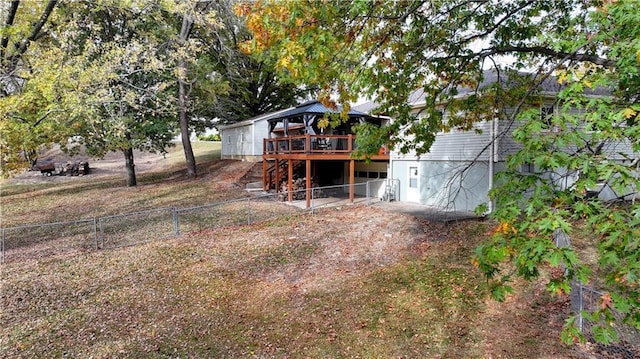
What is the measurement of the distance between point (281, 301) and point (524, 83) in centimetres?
698

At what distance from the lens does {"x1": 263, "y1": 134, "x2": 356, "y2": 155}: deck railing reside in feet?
53.2

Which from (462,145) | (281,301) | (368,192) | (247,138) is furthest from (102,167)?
(281,301)

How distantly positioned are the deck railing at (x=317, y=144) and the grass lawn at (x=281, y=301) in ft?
16.1

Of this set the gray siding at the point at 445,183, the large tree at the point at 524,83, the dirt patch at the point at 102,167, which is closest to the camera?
the large tree at the point at 524,83

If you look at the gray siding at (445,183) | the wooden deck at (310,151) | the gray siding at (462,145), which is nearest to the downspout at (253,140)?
the wooden deck at (310,151)

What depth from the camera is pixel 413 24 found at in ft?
22.2

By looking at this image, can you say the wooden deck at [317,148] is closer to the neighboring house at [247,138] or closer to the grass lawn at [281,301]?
the grass lawn at [281,301]

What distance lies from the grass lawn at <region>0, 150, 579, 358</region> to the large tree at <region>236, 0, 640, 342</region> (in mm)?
1587

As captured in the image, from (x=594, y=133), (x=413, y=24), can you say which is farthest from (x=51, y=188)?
(x=594, y=133)

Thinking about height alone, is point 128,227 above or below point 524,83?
below

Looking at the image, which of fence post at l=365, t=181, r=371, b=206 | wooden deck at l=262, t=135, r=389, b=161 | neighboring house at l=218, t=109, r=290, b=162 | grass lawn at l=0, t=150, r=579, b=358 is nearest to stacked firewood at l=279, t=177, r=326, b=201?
wooden deck at l=262, t=135, r=389, b=161

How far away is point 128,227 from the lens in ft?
43.1

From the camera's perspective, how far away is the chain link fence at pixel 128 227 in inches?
431

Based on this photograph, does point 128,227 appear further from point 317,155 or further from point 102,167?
point 102,167
